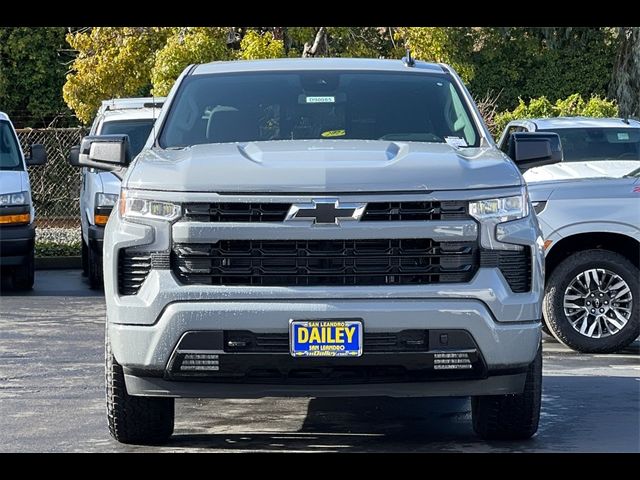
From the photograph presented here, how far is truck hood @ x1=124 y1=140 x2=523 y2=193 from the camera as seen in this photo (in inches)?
283

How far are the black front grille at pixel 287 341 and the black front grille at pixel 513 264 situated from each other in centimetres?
49

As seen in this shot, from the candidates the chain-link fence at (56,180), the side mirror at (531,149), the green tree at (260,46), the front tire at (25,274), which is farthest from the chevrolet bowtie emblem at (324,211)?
the chain-link fence at (56,180)

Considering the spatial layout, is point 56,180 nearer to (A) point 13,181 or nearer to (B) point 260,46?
(B) point 260,46

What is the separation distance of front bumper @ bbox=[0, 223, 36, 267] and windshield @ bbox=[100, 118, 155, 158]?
1.80 metres

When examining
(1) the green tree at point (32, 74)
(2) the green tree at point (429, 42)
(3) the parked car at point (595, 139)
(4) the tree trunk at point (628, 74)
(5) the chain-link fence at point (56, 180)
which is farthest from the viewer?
(1) the green tree at point (32, 74)

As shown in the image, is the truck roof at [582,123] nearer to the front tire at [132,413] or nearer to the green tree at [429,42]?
the green tree at [429,42]

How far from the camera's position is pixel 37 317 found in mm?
14266

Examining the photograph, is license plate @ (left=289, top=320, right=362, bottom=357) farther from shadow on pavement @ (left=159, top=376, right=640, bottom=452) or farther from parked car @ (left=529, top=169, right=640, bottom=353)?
parked car @ (left=529, top=169, right=640, bottom=353)

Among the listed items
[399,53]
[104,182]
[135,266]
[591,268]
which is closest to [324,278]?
[135,266]

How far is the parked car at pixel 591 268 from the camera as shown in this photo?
11414 millimetres

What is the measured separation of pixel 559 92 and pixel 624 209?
23321 millimetres

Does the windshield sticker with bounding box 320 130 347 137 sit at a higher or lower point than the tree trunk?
higher

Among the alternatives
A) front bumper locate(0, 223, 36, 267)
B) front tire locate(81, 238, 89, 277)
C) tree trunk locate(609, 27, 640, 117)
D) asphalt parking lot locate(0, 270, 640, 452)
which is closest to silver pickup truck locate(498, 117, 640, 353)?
asphalt parking lot locate(0, 270, 640, 452)

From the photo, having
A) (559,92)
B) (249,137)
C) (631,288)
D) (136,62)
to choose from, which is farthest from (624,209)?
(559,92)
